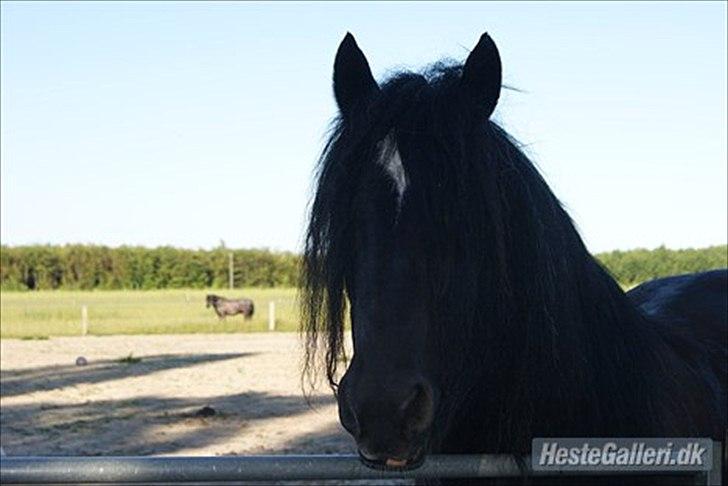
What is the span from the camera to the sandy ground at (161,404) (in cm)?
1030

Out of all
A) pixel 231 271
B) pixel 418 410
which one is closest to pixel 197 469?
pixel 418 410

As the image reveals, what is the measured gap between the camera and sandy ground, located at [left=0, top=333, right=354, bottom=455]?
1030 cm

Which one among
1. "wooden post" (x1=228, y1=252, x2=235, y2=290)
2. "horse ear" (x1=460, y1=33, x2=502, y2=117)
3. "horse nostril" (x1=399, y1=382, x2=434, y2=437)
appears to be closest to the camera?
"horse nostril" (x1=399, y1=382, x2=434, y2=437)

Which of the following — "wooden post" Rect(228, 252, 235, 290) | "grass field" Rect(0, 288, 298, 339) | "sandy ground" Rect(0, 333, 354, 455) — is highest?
"wooden post" Rect(228, 252, 235, 290)

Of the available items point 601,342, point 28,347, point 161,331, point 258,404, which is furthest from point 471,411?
point 161,331

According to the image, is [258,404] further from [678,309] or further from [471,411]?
[471,411]

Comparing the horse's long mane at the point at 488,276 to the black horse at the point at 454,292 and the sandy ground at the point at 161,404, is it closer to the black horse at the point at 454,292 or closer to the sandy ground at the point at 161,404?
the black horse at the point at 454,292

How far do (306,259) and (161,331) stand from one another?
30.2m

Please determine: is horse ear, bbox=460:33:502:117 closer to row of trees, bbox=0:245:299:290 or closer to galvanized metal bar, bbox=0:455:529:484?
galvanized metal bar, bbox=0:455:529:484

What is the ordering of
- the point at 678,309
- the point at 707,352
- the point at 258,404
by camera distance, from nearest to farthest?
the point at 707,352 → the point at 678,309 → the point at 258,404

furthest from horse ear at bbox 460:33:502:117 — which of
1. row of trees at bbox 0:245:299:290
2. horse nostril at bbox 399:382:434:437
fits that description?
row of trees at bbox 0:245:299:290

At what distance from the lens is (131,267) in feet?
217

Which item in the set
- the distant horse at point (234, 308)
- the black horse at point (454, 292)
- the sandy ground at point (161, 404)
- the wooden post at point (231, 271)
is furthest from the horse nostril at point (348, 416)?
the wooden post at point (231, 271)

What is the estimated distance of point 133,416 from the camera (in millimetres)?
12398
